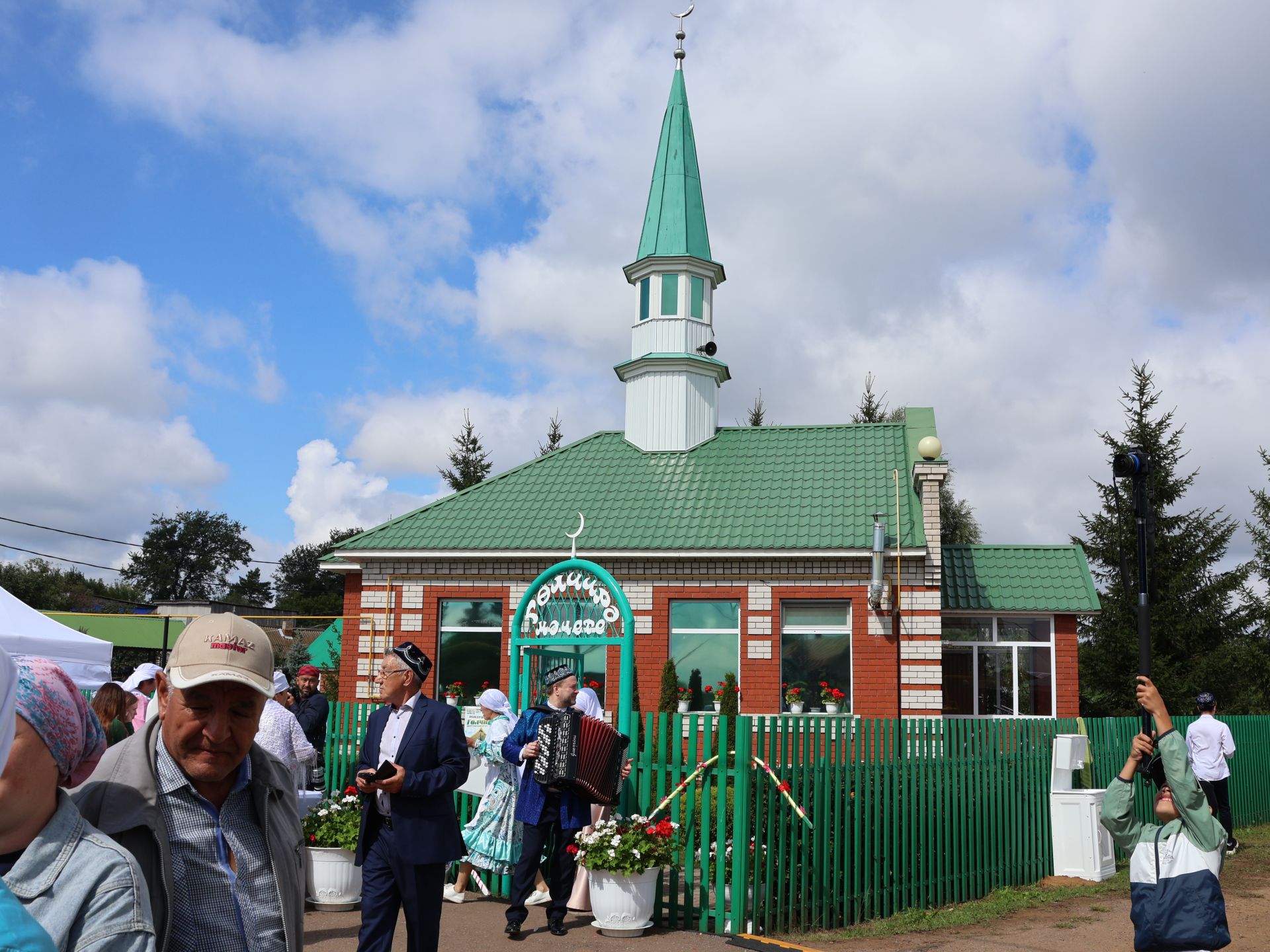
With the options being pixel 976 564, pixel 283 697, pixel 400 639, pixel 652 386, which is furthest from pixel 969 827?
pixel 652 386

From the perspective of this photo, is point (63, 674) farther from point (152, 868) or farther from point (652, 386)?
point (652, 386)

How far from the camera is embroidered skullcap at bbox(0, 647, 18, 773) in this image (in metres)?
1.99

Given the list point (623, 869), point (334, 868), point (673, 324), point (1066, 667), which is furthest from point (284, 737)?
point (673, 324)

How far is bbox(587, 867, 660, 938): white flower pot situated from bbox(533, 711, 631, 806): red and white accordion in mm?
564

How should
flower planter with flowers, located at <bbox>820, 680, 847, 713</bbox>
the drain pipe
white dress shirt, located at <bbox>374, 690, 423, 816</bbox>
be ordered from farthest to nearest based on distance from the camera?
flower planter with flowers, located at <bbox>820, 680, 847, 713</bbox> < the drain pipe < white dress shirt, located at <bbox>374, 690, 423, 816</bbox>

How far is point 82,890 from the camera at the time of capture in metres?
2.17

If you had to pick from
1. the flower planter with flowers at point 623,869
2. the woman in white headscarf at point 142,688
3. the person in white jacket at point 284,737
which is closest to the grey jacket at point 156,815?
the person in white jacket at point 284,737

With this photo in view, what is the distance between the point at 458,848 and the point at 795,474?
15.4 m

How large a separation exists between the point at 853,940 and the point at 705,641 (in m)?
10.4

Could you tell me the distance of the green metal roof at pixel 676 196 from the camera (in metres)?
23.0

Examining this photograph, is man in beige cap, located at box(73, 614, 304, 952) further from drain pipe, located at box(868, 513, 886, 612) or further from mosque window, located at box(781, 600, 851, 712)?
mosque window, located at box(781, 600, 851, 712)

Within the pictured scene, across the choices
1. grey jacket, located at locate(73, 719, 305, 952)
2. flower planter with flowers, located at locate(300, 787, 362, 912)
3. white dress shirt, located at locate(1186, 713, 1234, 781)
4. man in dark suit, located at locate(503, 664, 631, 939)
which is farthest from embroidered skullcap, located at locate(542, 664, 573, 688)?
white dress shirt, located at locate(1186, 713, 1234, 781)

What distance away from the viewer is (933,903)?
32.4 ft

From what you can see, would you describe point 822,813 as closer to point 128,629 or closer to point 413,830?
point 413,830
